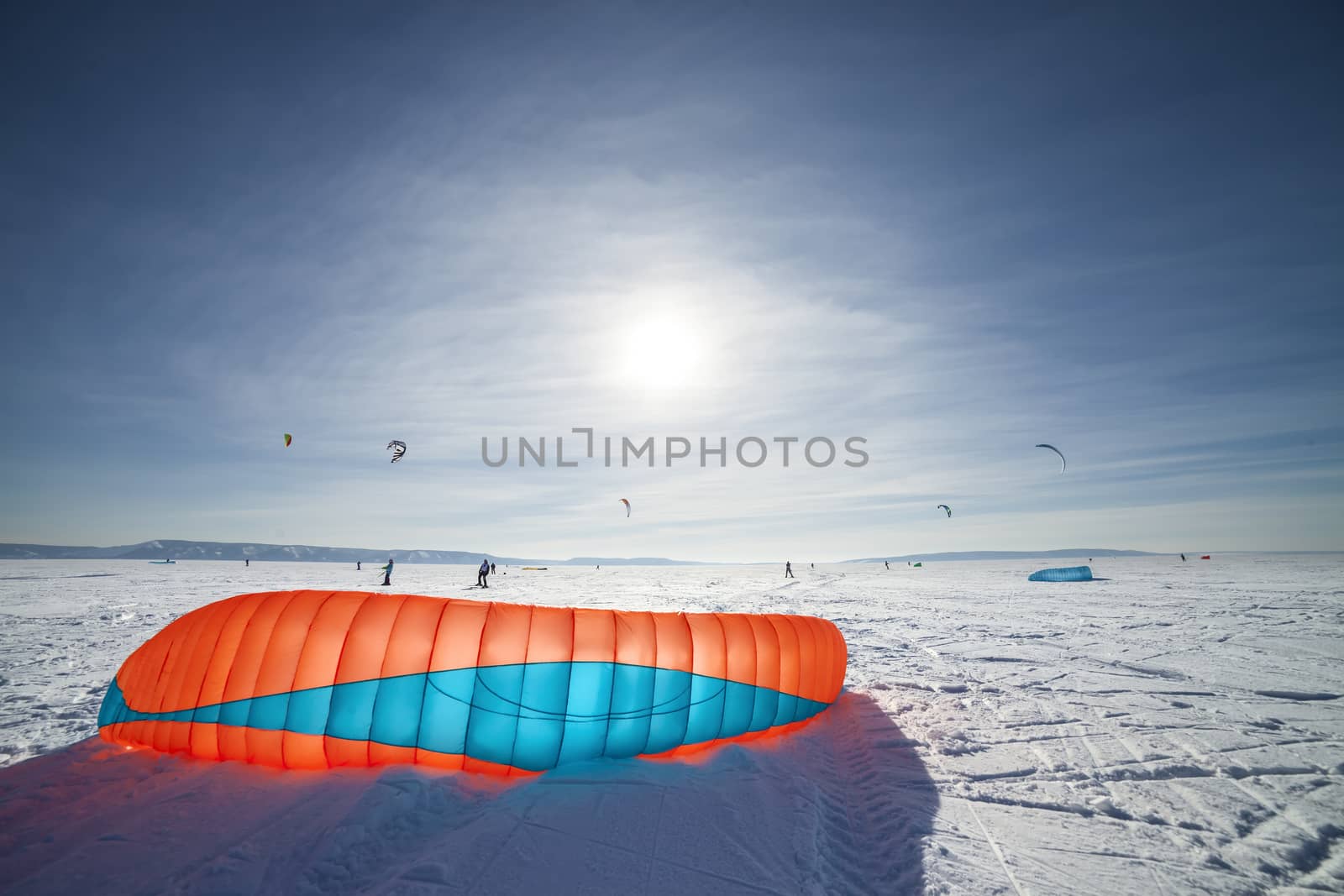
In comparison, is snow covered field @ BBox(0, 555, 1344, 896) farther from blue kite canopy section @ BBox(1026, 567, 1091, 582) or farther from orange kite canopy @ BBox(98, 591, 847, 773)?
blue kite canopy section @ BBox(1026, 567, 1091, 582)

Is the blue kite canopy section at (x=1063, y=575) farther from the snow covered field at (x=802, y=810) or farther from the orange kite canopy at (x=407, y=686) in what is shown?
the orange kite canopy at (x=407, y=686)

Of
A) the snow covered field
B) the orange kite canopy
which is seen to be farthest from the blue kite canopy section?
the orange kite canopy

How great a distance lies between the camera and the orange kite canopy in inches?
179

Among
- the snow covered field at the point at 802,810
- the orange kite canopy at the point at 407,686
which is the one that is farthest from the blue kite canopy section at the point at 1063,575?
the orange kite canopy at the point at 407,686

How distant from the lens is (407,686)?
457 centimetres

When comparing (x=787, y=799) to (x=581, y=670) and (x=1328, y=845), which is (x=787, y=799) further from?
(x=1328, y=845)

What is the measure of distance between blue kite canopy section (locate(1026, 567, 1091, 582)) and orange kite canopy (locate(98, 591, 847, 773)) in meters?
35.1

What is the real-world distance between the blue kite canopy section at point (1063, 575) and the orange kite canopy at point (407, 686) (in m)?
35.1

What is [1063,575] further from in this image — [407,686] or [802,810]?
[407,686]

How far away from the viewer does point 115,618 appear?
571 inches

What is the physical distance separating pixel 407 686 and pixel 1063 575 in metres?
39.4

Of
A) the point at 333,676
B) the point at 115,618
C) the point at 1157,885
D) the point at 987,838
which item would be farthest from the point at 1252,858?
the point at 115,618

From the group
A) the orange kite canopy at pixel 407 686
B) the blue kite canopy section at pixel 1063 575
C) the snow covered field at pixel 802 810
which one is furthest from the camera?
the blue kite canopy section at pixel 1063 575

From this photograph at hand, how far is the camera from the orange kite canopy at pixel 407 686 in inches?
179
